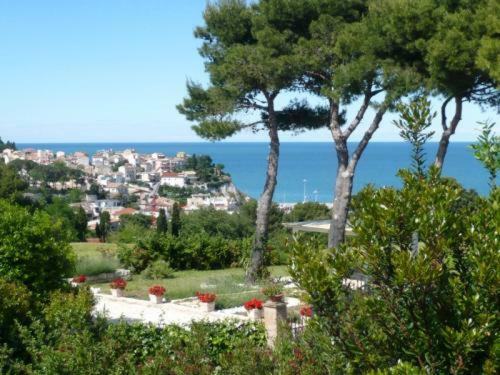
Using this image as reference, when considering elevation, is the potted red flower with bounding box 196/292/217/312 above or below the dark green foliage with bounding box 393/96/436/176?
below

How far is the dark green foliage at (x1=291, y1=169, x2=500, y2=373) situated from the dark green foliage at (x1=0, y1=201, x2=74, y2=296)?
19.0ft

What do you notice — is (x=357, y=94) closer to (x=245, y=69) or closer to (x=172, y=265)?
(x=245, y=69)

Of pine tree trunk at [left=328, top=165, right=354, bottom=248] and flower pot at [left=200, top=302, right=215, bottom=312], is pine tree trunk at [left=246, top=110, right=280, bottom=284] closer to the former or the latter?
pine tree trunk at [left=328, top=165, right=354, bottom=248]

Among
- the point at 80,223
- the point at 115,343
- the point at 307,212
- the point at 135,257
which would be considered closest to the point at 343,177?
the point at 135,257

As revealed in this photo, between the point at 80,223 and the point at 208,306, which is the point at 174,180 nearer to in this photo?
the point at 80,223

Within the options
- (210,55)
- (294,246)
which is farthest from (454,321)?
(210,55)

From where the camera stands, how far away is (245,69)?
13.6 metres

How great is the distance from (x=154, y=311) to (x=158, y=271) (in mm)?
4095

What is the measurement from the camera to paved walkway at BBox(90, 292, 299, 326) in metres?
10.6

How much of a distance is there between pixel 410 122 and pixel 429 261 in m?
0.78

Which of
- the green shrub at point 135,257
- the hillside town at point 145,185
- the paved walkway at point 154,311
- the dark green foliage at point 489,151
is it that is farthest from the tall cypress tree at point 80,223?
the dark green foliage at point 489,151

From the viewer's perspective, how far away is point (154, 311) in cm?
1124

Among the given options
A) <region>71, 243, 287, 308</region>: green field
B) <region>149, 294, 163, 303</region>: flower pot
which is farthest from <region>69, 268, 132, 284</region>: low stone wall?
<region>149, 294, 163, 303</region>: flower pot

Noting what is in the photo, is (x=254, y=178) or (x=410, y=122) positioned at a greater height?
(x=410, y=122)
